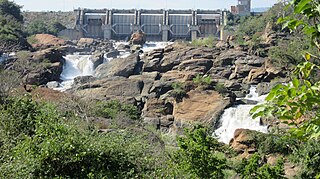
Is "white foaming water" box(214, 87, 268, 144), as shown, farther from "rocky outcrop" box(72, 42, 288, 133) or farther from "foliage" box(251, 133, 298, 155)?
"foliage" box(251, 133, 298, 155)

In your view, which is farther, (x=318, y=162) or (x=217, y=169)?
(x=318, y=162)

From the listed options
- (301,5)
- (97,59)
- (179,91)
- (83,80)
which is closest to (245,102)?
(179,91)

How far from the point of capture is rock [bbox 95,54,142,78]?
3222 cm

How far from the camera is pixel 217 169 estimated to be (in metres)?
8.31

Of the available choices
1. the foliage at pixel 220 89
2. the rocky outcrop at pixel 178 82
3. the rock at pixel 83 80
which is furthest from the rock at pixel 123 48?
the foliage at pixel 220 89

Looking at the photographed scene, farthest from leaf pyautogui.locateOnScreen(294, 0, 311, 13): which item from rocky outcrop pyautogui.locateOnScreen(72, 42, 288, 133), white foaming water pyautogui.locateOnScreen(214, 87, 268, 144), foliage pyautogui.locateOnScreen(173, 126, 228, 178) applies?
rocky outcrop pyautogui.locateOnScreen(72, 42, 288, 133)

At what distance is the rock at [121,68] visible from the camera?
106 ft

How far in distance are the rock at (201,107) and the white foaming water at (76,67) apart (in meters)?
12.2

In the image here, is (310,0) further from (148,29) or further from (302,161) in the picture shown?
(148,29)

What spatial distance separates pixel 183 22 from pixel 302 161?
41.1 metres

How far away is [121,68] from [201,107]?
9.20m

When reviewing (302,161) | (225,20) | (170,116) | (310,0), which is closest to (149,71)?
(170,116)

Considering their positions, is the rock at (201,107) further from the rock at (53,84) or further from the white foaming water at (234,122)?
the rock at (53,84)

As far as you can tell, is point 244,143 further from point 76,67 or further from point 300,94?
point 76,67
